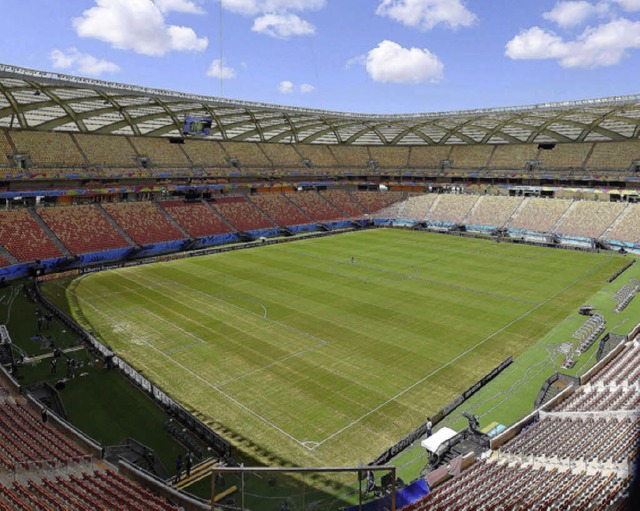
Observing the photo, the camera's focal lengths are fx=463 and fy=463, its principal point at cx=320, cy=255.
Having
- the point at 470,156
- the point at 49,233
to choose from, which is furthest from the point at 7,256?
the point at 470,156

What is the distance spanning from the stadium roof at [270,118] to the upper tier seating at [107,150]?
104cm

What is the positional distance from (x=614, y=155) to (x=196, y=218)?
205ft

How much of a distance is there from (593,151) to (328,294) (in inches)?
2243

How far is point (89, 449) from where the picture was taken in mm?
16578

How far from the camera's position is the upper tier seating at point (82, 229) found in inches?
1992

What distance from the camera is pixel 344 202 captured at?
3339 inches

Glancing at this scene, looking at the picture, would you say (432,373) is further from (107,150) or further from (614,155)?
(614,155)

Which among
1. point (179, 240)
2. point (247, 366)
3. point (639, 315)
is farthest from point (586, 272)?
point (179, 240)

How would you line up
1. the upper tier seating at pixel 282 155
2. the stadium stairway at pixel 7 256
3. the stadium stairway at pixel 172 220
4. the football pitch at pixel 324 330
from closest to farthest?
1. the football pitch at pixel 324 330
2. the stadium stairway at pixel 7 256
3. the stadium stairway at pixel 172 220
4. the upper tier seating at pixel 282 155

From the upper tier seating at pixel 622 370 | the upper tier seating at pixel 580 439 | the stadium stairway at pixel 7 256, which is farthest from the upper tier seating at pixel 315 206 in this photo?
the upper tier seating at pixel 580 439

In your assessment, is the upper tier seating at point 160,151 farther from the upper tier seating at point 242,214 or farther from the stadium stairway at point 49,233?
the stadium stairway at point 49,233

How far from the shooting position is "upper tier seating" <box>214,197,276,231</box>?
6712cm

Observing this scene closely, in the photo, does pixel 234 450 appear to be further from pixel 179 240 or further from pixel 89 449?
pixel 179 240

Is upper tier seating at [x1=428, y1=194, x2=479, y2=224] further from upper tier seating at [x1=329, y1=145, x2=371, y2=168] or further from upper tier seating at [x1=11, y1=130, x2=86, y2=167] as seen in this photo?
upper tier seating at [x1=11, y1=130, x2=86, y2=167]
